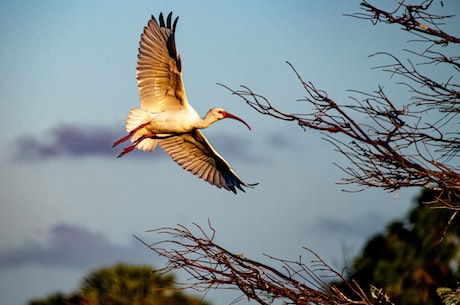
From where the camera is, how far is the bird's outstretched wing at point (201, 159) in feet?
31.1

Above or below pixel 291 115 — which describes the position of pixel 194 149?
above

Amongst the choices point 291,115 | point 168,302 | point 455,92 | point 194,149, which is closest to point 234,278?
point 291,115

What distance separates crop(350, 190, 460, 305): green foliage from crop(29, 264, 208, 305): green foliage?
7.16 ft

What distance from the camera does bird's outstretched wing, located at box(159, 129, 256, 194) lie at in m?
9.48

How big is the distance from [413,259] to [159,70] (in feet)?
12.5

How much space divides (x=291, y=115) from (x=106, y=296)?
15.7 feet

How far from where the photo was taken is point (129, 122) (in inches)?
341

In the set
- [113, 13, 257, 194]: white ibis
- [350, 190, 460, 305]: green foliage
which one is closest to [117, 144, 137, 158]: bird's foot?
[113, 13, 257, 194]: white ibis

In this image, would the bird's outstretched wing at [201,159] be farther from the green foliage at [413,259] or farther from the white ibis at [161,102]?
the green foliage at [413,259]

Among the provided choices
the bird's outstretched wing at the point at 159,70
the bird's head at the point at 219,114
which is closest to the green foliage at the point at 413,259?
the bird's head at the point at 219,114

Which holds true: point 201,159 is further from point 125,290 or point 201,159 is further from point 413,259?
point 413,259

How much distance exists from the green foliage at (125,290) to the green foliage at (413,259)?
85.9 inches

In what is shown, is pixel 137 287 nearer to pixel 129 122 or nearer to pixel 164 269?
pixel 129 122

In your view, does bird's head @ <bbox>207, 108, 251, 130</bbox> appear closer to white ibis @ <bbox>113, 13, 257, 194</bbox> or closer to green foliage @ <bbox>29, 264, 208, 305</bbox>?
white ibis @ <bbox>113, 13, 257, 194</bbox>
